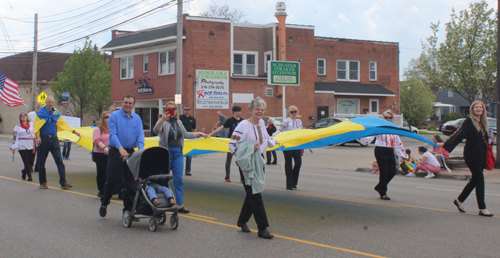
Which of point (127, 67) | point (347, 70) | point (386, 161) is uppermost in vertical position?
point (347, 70)

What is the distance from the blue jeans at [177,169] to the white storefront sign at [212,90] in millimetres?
24698

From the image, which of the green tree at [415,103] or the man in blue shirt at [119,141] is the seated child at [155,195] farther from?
the green tree at [415,103]

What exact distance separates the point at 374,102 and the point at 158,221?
3546cm

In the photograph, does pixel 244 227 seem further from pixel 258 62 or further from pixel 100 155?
pixel 258 62

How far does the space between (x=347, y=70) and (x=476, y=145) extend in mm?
32680

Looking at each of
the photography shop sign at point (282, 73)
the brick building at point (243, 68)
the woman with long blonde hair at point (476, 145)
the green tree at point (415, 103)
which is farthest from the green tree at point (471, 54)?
the woman with long blonde hair at point (476, 145)

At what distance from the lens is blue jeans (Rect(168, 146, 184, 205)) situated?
770 centimetres

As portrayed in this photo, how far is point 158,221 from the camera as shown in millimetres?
6809

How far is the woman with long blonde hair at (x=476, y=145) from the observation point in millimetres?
7781

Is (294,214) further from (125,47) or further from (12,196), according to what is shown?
(125,47)

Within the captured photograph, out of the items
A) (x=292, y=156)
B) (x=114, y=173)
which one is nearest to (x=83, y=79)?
(x=292, y=156)

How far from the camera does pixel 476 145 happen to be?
783 cm

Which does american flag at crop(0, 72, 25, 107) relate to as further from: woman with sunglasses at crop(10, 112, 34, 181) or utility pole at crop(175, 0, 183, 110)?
woman with sunglasses at crop(10, 112, 34, 181)

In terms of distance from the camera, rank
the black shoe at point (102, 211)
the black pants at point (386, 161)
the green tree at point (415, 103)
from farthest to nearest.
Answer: the green tree at point (415, 103) < the black pants at point (386, 161) < the black shoe at point (102, 211)
